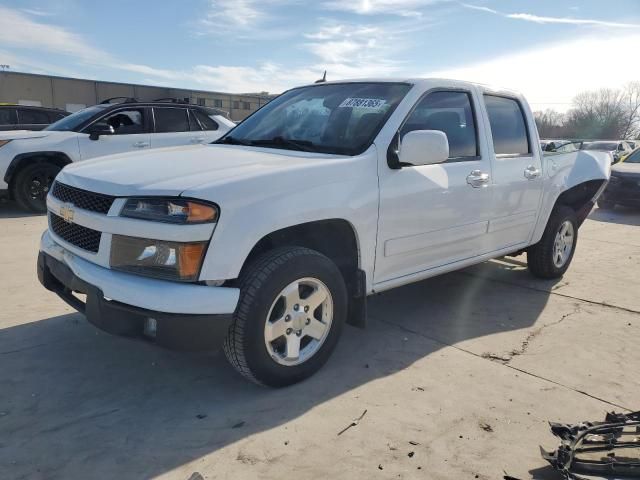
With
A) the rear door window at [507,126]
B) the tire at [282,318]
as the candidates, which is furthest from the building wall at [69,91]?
the tire at [282,318]

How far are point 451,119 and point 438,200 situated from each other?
28.4 inches

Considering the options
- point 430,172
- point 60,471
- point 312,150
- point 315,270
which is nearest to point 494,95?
point 430,172

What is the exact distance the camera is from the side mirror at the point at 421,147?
320cm

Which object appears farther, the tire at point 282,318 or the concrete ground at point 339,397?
the tire at point 282,318

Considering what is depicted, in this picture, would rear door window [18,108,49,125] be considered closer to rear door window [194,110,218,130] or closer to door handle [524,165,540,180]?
rear door window [194,110,218,130]

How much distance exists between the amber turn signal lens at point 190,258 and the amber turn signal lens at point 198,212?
0.39 ft

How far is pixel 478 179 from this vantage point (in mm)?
3924

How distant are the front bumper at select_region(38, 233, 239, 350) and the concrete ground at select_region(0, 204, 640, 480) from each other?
47cm

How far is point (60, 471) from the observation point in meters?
2.30

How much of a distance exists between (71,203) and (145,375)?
1.09 m

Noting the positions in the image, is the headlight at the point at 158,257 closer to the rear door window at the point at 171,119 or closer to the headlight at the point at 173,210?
the headlight at the point at 173,210

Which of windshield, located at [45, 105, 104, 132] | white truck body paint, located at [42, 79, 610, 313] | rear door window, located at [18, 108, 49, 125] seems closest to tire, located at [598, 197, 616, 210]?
white truck body paint, located at [42, 79, 610, 313]

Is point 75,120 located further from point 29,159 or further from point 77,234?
point 77,234

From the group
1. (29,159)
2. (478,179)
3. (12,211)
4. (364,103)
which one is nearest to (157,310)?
(364,103)
